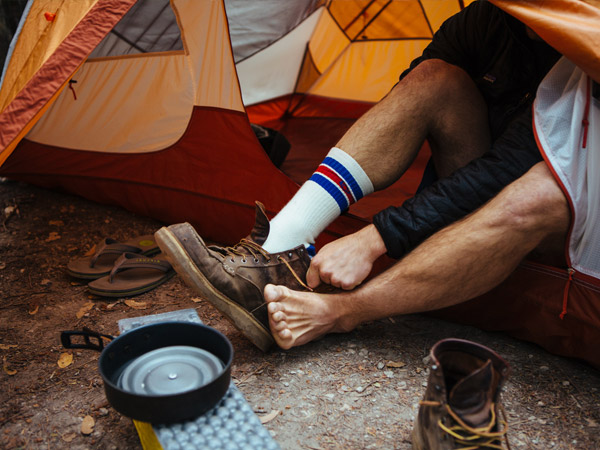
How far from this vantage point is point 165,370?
36.7 inches

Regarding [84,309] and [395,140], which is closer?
[395,140]

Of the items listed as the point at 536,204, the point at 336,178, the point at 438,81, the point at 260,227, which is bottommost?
the point at 260,227

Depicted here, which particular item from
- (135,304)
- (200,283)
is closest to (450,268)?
(200,283)

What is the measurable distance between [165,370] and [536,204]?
763 mm

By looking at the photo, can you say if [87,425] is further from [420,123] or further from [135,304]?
[420,123]

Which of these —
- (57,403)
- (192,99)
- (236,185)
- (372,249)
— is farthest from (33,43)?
(372,249)

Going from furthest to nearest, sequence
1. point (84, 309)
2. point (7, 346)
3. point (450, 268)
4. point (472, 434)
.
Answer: point (84, 309)
point (7, 346)
point (450, 268)
point (472, 434)

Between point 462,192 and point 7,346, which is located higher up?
point 462,192

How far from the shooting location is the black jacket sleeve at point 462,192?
109 cm

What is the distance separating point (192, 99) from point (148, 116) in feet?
0.70

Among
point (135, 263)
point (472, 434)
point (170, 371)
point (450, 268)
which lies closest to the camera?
point (472, 434)

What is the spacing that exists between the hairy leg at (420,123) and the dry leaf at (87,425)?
32.3 inches

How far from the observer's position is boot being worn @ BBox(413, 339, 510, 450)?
79cm

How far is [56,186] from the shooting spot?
7.16 feet
